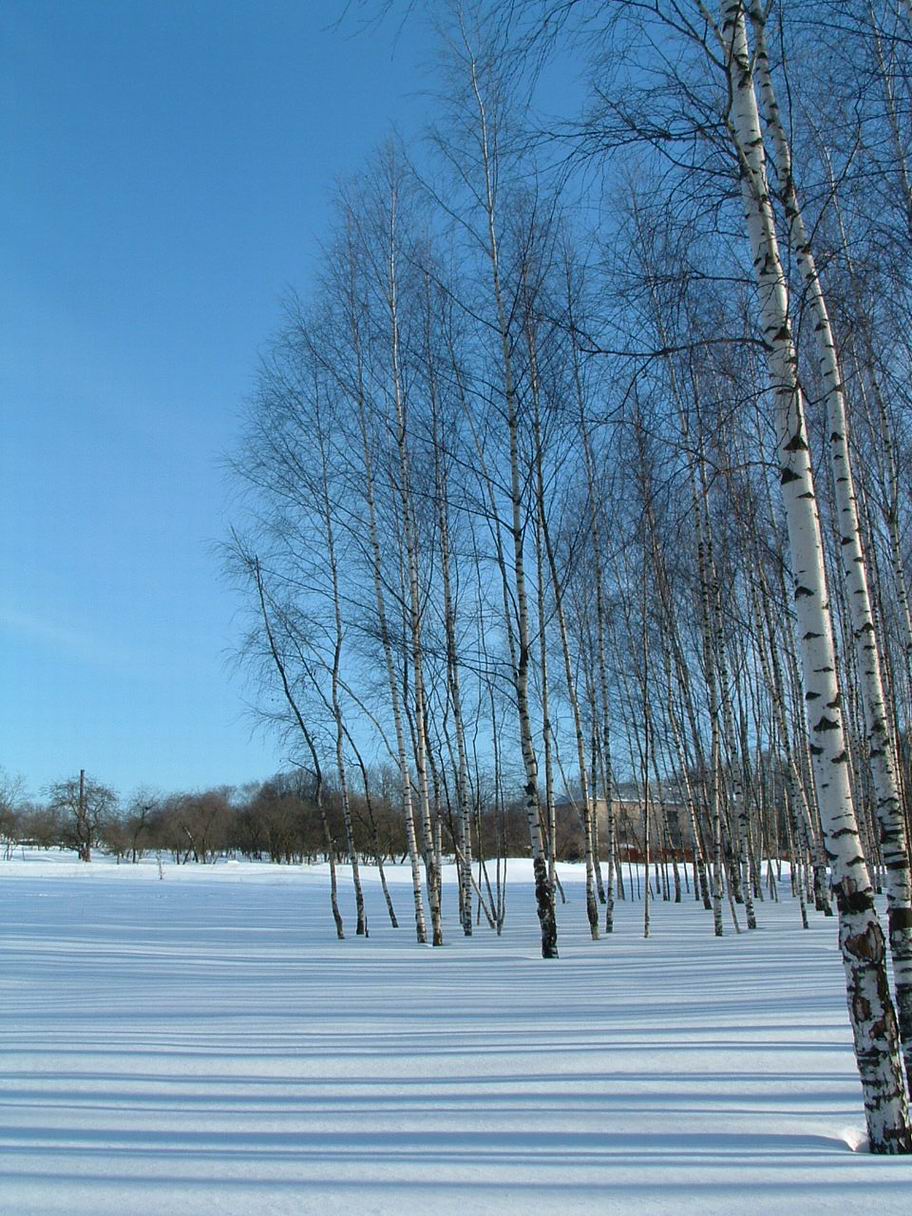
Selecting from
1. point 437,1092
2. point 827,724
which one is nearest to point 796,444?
point 827,724

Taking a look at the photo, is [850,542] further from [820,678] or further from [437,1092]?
[437,1092]

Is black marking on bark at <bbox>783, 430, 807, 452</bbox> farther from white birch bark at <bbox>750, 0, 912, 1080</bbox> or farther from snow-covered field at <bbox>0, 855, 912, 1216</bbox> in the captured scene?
snow-covered field at <bbox>0, 855, 912, 1216</bbox>

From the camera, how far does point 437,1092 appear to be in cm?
455

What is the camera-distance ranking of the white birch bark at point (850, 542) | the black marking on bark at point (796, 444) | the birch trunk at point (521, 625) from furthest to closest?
the birch trunk at point (521, 625)
the white birch bark at point (850, 542)
the black marking on bark at point (796, 444)

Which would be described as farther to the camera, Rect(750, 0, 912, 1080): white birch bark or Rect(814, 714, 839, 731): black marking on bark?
Rect(750, 0, 912, 1080): white birch bark

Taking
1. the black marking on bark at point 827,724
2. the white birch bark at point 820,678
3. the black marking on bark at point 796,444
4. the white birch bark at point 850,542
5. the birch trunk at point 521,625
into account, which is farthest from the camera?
the birch trunk at point 521,625

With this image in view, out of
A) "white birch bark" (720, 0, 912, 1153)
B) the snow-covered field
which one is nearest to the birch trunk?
the snow-covered field

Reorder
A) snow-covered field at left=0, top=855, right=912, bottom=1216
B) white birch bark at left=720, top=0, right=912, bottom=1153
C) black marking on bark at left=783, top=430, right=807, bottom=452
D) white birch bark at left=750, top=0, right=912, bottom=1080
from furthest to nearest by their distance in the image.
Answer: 1. white birch bark at left=750, top=0, right=912, bottom=1080
2. black marking on bark at left=783, top=430, right=807, bottom=452
3. white birch bark at left=720, top=0, right=912, bottom=1153
4. snow-covered field at left=0, top=855, right=912, bottom=1216

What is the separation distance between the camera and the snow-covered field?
3219 millimetres

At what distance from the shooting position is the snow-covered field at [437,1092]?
322 cm

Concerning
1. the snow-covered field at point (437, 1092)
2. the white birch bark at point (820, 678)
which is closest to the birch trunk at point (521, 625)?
the snow-covered field at point (437, 1092)

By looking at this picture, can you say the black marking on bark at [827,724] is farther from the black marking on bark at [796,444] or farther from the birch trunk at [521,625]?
the birch trunk at [521,625]

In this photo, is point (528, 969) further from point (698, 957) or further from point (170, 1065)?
point (170, 1065)

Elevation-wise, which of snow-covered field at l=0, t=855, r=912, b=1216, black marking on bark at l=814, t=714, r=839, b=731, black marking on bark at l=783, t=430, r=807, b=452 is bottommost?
snow-covered field at l=0, t=855, r=912, b=1216
